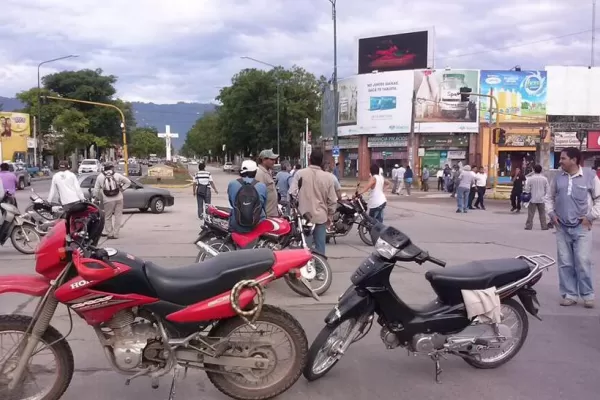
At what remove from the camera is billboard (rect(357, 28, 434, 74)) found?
50.4m

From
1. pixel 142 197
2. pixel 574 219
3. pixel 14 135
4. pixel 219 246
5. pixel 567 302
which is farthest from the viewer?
pixel 14 135

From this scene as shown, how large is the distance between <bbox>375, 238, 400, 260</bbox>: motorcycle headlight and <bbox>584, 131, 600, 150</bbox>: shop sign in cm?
→ 4720

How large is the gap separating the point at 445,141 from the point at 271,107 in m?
22.8

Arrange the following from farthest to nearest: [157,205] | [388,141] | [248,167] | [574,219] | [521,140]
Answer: [388,141] < [521,140] < [157,205] < [248,167] < [574,219]

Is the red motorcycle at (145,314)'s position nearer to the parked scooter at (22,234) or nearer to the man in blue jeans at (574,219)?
the man in blue jeans at (574,219)

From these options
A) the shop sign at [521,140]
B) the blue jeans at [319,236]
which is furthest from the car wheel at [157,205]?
the shop sign at [521,140]

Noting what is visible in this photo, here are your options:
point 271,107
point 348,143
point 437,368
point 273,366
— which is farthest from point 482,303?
point 271,107

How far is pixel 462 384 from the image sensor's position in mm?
4633

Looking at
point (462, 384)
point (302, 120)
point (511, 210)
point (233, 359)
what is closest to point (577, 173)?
point (462, 384)

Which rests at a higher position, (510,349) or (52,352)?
(52,352)

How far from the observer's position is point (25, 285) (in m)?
3.88

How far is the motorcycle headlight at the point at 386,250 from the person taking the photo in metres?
4.36

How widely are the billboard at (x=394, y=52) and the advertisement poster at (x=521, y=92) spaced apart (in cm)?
606

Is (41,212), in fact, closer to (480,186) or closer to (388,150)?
(480,186)
